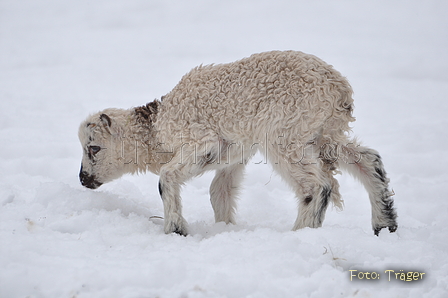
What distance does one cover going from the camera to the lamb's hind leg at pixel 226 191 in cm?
496

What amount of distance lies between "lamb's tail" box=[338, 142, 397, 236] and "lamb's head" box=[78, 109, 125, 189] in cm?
246

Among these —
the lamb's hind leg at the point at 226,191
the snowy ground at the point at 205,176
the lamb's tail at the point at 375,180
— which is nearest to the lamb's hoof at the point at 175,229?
Result: the snowy ground at the point at 205,176

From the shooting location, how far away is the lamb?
12.8ft

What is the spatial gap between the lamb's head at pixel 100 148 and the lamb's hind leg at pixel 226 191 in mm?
1116

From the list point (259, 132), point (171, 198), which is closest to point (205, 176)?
point (171, 198)

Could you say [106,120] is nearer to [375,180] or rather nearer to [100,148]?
[100,148]

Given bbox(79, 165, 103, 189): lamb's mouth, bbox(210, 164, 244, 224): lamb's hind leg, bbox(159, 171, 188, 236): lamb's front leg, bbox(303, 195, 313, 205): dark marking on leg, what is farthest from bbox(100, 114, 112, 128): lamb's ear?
bbox(303, 195, 313, 205): dark marking on leg

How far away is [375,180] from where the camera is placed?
421cm

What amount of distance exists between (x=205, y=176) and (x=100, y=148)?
2.35 m

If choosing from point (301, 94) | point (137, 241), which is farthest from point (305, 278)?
point (301, 94)

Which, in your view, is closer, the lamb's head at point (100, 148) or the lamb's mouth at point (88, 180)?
the lamb's head at point (100, 148)

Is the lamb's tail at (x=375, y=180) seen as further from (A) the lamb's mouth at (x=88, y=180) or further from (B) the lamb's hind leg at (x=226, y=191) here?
(A) the lamb's mouth at (x=88, y=180)

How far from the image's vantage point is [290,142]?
3.88m

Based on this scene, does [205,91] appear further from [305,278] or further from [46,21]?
[46,21]
